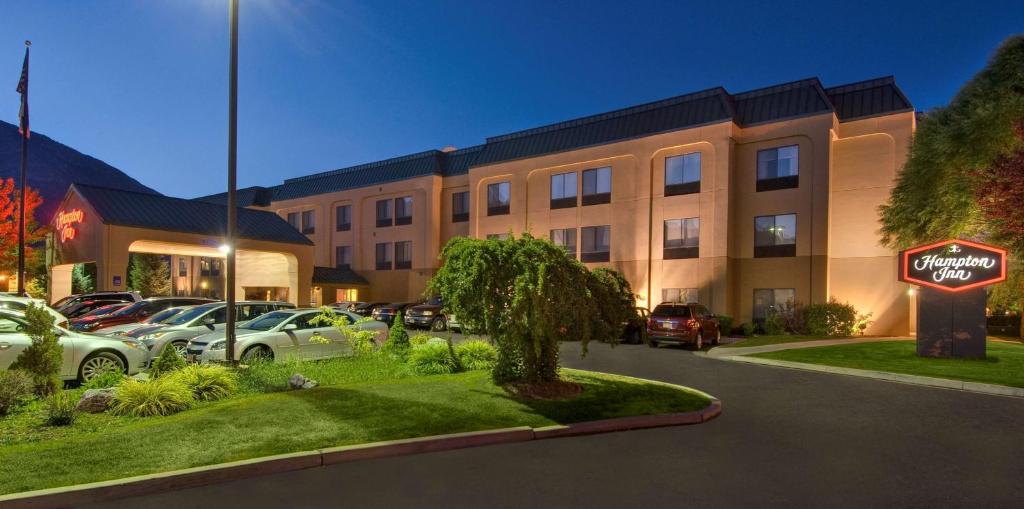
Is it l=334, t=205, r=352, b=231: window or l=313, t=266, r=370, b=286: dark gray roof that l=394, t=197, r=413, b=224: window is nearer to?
l=334, t=205, r=352, b=231: window

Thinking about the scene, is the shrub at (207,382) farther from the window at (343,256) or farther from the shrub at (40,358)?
the window at (343,256)

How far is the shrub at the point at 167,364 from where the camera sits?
10.2m

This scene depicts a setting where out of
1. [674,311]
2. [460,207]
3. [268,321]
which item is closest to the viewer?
[268,321]

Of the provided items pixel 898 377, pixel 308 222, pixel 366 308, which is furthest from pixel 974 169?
pixel 308 222

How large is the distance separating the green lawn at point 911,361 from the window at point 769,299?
294 inches

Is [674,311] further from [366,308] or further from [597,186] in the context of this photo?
[366,308]

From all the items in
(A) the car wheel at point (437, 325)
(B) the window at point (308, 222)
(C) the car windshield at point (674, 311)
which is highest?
(B) the window at point (308, 222)

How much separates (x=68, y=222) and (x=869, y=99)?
40.2 meters

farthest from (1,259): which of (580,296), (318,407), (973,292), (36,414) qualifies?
(973,292)

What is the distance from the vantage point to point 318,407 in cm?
861

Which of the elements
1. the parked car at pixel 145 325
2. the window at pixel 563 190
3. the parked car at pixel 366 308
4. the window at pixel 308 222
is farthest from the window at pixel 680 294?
the window at pixel 308 222

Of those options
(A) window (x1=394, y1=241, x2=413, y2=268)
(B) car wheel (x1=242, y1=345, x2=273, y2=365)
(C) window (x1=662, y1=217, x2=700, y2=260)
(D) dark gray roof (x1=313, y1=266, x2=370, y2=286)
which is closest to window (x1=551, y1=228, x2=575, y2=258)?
(C) window (x1=662, y1=217, x2=700, y2=260)

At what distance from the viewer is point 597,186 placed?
1347 inches

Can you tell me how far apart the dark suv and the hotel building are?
752 centimetres
